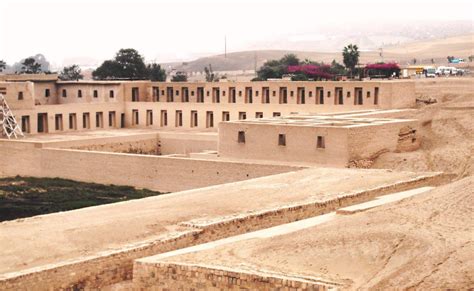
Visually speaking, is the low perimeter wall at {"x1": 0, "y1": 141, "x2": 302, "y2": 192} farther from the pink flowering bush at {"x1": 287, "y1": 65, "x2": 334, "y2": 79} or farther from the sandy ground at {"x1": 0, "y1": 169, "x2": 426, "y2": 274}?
the pink flowering bush at {"x1": 287, "y1": 65, "x2": 334, "y2": 79}

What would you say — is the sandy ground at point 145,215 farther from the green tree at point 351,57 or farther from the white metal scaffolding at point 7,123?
the green tree at point 351,57

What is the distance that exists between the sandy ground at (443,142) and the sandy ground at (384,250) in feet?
35.4

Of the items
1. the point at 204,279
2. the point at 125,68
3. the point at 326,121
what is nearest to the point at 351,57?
the point at 125,68

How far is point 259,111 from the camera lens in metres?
37.3

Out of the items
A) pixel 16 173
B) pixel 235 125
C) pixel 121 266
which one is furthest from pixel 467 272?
pixel 16 173

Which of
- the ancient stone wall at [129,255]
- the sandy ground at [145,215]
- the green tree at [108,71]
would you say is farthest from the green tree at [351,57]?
the ancient stone wall at [129,255]

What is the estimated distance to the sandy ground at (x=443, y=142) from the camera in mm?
25453

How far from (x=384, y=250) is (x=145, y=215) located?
231 inches

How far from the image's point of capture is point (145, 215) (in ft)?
55.7

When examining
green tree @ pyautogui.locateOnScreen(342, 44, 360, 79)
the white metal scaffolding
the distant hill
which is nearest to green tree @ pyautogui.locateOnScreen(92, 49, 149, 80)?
green tree @ pyautogui.locateOnScreen(342, 44, 360, 79)

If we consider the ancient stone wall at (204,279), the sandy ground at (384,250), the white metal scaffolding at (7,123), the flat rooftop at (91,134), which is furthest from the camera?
the white metal scaffolding at (7,123)

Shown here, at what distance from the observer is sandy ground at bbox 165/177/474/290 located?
36.1 feet

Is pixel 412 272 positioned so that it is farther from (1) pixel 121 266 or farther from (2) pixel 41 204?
(2) pixel 41 204

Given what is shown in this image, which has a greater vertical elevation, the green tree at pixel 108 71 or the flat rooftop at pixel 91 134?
the green tree at pixel 108 71
